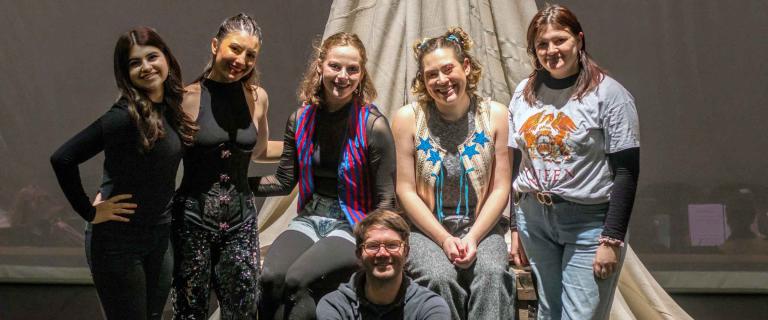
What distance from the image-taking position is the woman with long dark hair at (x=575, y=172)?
1757 mm

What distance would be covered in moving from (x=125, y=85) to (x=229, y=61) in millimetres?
251

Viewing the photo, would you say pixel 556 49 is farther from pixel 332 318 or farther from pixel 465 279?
pixel 332 318

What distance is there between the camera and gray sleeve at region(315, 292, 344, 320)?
181 cm

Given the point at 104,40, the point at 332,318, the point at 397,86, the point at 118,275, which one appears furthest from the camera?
the point at 104,40

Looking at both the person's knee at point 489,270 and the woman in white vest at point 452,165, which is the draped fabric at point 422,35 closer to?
the woman in white vest at point 452,165

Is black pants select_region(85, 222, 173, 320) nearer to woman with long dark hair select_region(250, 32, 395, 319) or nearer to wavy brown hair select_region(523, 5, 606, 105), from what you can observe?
woman with long dark hair select_region(250, 32, 395, 319)

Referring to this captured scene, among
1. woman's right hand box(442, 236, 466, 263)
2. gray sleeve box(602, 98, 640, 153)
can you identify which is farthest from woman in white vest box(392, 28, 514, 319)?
gray sleeve box(602, 98, 640, 153)

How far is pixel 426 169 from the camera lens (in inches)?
82.3

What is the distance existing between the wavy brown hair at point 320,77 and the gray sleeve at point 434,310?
21.3 inches

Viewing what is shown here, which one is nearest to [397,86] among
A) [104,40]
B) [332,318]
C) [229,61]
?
[229,61]

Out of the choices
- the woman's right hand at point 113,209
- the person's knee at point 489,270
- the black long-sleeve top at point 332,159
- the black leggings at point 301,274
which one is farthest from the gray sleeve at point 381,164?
the woman's right hand at point 113,209

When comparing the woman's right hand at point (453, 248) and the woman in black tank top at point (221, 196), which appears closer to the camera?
the woman in black tank top at point (221, 196)

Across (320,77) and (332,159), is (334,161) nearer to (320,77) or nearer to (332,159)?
(332,159)

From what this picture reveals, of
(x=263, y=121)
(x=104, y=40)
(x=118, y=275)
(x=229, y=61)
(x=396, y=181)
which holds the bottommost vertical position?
(x=118, y=275)
